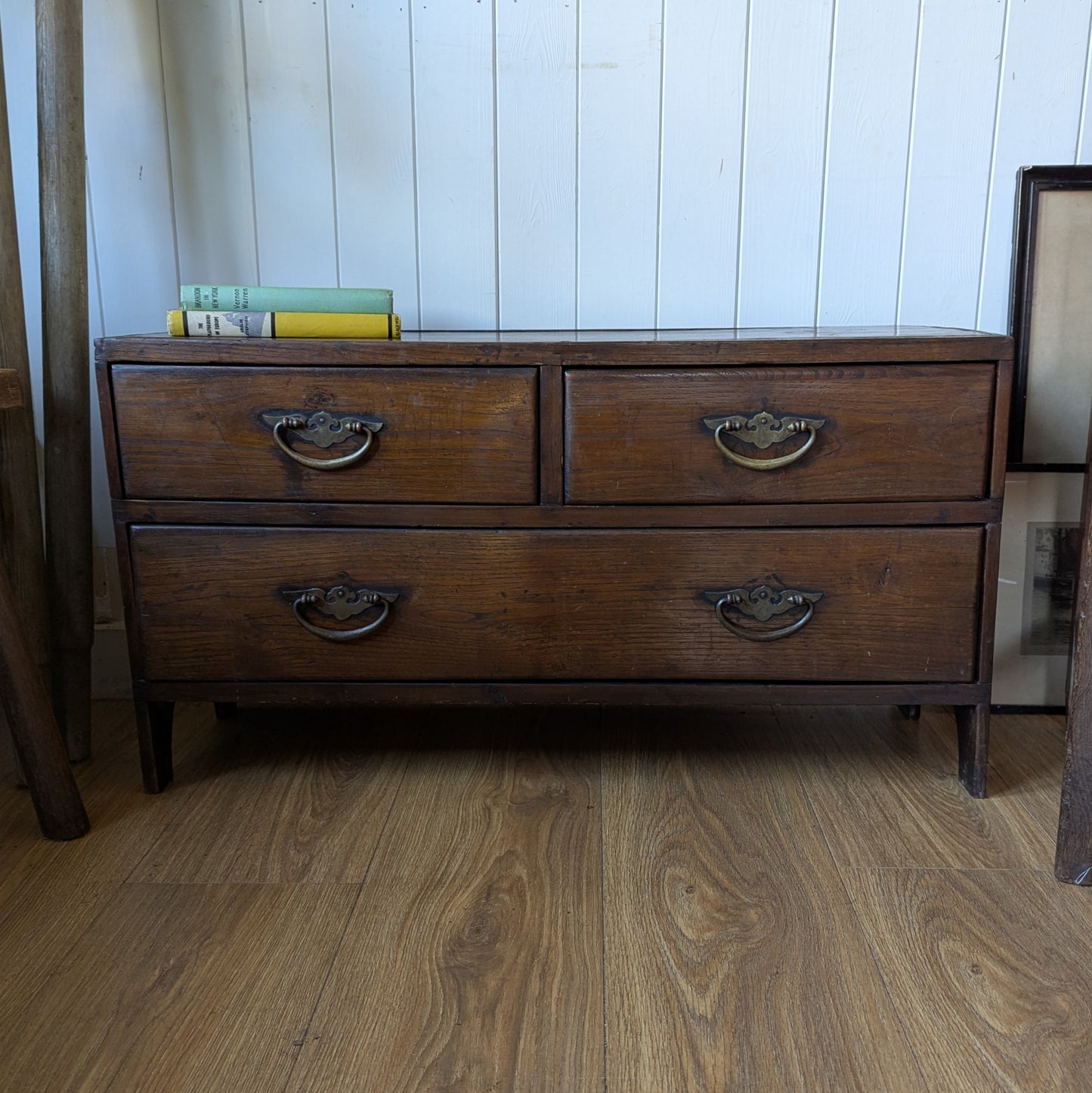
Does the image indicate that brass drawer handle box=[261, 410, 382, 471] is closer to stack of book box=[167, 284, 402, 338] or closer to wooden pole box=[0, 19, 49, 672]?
stack of book box=[167, 284, 402, 338]

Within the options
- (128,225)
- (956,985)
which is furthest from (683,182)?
(956,985)

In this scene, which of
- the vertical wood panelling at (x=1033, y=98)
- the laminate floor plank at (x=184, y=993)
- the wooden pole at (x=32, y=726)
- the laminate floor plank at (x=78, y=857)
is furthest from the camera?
the vertical wood panelling at (x=1033, y=98)

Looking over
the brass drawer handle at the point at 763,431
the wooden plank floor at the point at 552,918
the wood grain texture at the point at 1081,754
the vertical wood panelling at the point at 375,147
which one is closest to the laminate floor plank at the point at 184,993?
the wooden plank floor at the point at 552,918

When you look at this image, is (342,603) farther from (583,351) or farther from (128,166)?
(128,166)

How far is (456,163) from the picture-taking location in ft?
4.74

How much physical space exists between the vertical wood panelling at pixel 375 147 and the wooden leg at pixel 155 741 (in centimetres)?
66

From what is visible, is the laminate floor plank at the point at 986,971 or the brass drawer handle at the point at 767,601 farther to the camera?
the brass drawer handle at the point at 767,601

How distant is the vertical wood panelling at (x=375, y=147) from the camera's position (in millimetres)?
1410

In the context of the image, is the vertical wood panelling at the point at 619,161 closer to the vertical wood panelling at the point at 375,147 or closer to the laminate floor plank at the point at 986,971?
the vertical wood panelling at the point at 375,147

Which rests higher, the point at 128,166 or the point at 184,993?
the point at 128,166

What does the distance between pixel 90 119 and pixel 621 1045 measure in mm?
1438

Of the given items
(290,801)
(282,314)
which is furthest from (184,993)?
(282,314)

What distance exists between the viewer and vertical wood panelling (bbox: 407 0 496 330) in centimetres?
140

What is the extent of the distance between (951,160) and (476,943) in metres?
1.25
